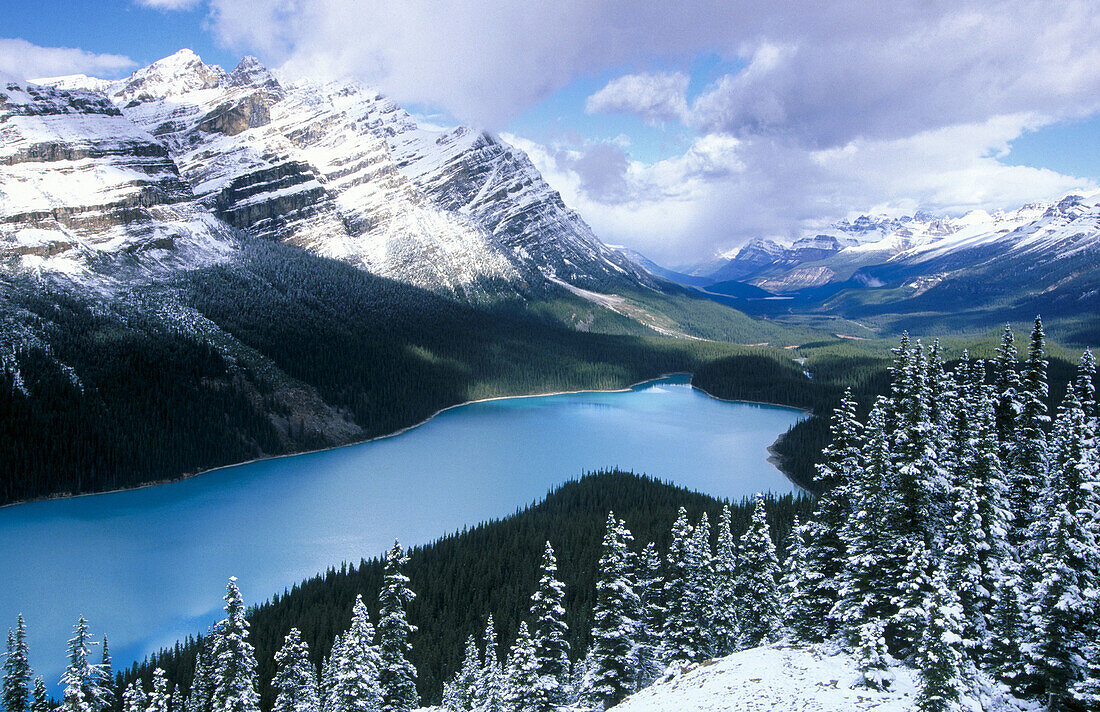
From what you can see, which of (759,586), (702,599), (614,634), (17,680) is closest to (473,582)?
(759,586)

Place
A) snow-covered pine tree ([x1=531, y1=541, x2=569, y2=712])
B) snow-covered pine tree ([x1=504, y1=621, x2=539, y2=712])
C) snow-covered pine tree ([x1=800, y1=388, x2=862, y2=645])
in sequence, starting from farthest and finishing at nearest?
snow-covered pine tree ([x1=800, y1=388, x2=862, y2=645]) < snow-covered pine tree ([x1=531, y1=541, x2=569, y2=712]) < snow-covered pine tree ([x1=504, y1=621, x2=539, y2=712])

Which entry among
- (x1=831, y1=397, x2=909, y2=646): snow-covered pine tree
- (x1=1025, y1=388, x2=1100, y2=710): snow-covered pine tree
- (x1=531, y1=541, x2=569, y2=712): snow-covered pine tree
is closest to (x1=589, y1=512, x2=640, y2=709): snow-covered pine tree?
(x1=531, y1=541, x2=569, y2=712): snow-covered pine tree

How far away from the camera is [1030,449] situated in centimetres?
3036

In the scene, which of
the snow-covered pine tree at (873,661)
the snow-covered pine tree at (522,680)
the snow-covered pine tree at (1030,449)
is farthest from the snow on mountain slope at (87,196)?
the snow-covered pine tree at (1030,449)

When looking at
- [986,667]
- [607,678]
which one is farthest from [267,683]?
[986,667]

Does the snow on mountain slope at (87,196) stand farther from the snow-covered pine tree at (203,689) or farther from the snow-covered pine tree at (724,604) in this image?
the snow-covered pine tree at (724,604)

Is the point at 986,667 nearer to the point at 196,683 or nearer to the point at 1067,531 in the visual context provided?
the point at 1067,531

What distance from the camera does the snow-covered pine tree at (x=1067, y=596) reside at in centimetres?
1761

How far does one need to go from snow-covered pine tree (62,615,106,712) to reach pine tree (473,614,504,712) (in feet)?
49.7

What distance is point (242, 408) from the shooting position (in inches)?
4439

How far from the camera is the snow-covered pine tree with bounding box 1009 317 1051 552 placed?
91.8 feet

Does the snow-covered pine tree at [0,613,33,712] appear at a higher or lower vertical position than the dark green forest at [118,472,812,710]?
higher

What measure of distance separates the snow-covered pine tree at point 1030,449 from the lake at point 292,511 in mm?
54500

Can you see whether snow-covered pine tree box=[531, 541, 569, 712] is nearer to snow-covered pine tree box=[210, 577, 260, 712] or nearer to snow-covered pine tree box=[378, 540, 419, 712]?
snow-covered pine tree box=[378, 540, 419, 712]
